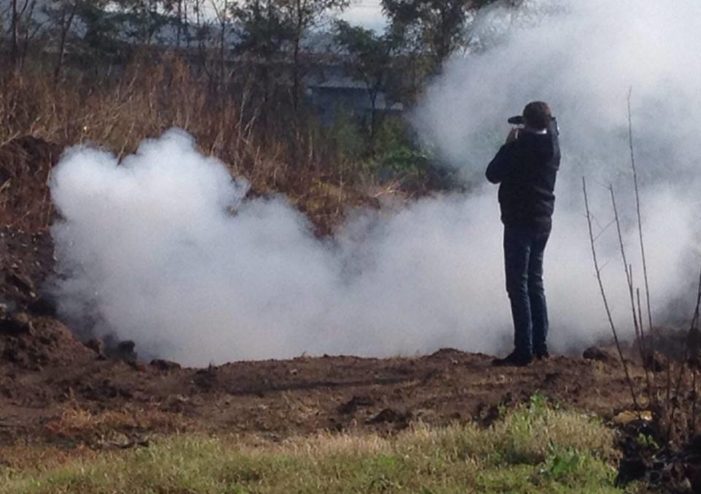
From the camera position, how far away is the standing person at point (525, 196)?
32.7 feet

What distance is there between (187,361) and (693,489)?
19.6 ft

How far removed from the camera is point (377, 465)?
6941 millimetres

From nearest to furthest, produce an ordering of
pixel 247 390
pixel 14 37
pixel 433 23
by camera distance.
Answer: pixel 247 390
pixel 14 37
pixel 433 23

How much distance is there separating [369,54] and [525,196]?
47.7 feet

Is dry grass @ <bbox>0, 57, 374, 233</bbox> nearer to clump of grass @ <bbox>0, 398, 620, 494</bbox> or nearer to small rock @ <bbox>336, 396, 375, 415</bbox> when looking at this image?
small rock @ <bbox>336, 396, 375, 415</bbox>

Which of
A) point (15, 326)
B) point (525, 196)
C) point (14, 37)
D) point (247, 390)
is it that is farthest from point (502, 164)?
point (14, 37)

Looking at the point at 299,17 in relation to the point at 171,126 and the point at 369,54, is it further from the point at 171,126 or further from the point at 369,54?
the point at 171,126

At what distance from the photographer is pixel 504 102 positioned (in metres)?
15.4

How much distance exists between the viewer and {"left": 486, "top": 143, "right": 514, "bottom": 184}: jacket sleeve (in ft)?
32.7

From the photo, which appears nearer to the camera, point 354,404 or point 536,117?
point 354,404

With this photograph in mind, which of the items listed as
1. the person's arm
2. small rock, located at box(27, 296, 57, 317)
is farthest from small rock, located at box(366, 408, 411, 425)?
small rock, located at box(27, 296, 57, 317)

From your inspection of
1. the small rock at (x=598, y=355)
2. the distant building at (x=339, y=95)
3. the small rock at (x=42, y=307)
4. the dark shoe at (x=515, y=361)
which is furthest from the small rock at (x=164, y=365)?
the distant building at (x=339, y=95)

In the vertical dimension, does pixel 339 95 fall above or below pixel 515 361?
above

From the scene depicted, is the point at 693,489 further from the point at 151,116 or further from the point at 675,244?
the point at 151,116
